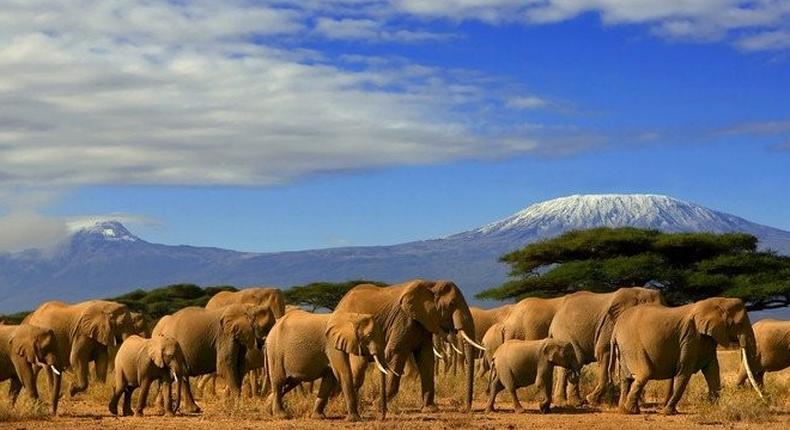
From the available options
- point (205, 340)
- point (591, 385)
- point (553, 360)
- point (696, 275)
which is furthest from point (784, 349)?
point (696, 275)

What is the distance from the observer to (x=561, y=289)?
5678 centimetres

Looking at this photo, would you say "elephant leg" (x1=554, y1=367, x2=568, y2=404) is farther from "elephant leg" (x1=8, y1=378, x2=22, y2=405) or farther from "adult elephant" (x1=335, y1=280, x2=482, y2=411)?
"elephant leg" (x1=8, y1=378, x2=22, y2=405)

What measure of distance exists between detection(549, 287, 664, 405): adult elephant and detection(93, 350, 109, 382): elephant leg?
889cm

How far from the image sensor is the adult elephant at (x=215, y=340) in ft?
79.7

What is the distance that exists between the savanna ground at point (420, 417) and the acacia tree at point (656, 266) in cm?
2933

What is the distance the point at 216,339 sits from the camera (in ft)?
81.1

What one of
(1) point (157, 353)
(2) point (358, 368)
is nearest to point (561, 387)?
(2) point (358, 368)

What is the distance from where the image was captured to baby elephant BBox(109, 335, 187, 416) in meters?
A: 22.7

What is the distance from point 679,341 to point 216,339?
7.74m

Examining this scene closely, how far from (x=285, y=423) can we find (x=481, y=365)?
11289 mm

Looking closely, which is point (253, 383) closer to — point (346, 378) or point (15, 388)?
point (15, 388)

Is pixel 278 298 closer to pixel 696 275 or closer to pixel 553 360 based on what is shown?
pixel 553 360

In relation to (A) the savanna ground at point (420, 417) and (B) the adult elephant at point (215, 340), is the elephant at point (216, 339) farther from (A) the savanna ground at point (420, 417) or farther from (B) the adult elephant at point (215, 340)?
(A) the savanna ground at point (420, 417)

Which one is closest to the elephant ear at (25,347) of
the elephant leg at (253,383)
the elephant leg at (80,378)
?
the elephant leg at (80,378)
